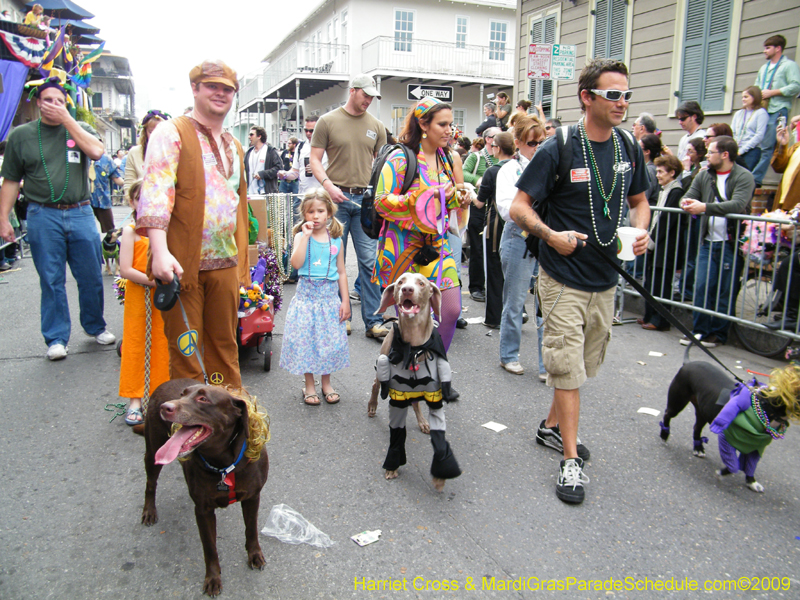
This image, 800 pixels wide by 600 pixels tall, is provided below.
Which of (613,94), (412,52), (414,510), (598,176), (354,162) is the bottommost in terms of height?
(414,510)

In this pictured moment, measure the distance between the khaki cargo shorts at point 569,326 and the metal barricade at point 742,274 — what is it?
116 inches

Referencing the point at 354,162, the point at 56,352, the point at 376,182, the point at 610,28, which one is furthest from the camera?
the point at 610,28

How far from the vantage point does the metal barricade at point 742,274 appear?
568 cm

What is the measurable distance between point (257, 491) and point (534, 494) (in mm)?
1653

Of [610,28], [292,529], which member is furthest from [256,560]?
[610,28]

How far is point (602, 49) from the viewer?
40.8 ft

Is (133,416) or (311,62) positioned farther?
(311,62)

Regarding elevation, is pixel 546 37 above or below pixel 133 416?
above

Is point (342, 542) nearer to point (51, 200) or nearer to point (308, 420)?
point (308, 420)

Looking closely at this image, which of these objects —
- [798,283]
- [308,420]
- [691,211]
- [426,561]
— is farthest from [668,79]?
[426,561]

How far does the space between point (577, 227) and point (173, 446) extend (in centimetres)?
252

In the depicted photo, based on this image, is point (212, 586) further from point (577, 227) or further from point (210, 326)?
point (577, 227)

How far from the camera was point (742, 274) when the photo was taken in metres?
6.23

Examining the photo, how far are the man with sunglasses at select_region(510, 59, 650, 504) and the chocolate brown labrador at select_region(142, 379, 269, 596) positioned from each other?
5.79 feet
